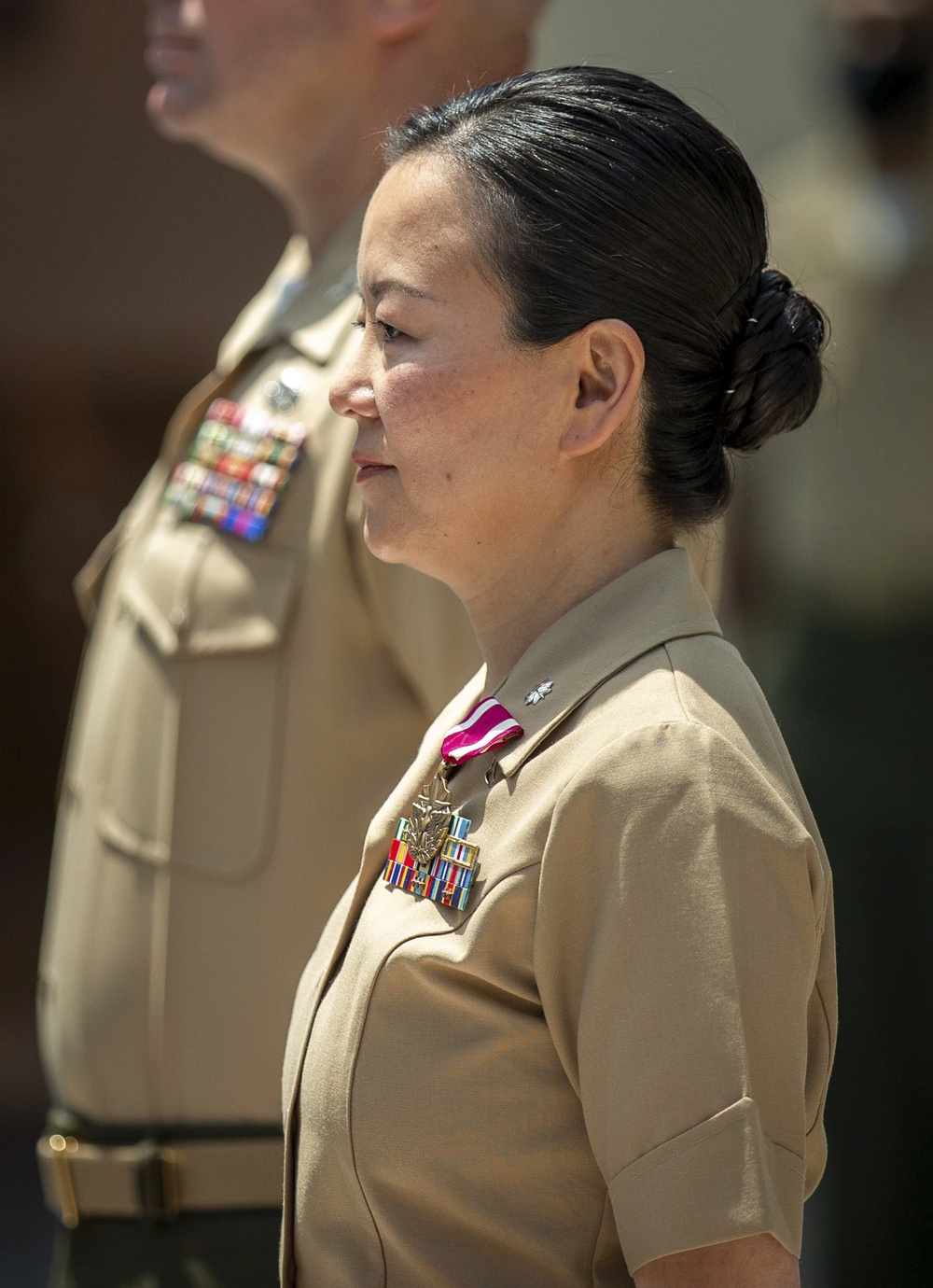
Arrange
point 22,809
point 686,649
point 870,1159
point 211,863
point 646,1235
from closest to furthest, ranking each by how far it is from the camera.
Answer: point 646,1235 → point 686,649 → point 211,863 → point 870,1159 → point 22,809

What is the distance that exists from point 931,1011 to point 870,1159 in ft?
0.83

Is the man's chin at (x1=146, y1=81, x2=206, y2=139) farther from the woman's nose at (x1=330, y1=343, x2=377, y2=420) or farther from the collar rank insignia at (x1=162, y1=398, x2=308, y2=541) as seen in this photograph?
the woman's nose at (x1=330, y1=343, x2=377, y2=420)

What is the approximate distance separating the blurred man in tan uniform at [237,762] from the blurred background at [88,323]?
1.37m

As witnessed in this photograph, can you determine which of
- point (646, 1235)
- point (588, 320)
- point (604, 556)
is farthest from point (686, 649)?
point (646, 1235)

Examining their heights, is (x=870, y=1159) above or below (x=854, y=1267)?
above

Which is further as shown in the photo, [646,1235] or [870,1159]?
[870,1159]

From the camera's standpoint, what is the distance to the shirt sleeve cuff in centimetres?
101

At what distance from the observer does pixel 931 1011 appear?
2.80 m

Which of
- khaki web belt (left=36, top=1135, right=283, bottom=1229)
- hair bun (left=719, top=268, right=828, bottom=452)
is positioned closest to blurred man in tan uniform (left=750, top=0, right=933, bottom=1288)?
khaki web belt (left=36, top=1135, right=283, bottom=1229)

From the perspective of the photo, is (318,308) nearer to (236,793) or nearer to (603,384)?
(236,793)

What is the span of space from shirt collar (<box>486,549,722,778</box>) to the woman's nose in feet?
0.71

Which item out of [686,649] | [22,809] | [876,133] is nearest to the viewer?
[686,649]

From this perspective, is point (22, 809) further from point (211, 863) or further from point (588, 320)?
point (588, 320)

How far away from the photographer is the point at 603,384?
48.4 inches
